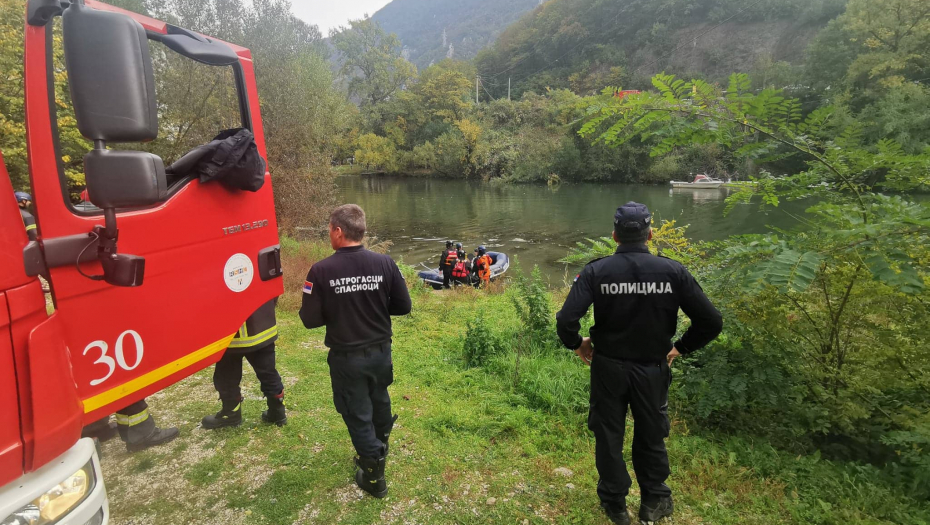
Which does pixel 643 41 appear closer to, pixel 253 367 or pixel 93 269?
pixel 253 367

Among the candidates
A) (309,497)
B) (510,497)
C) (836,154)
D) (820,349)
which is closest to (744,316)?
(820,349)

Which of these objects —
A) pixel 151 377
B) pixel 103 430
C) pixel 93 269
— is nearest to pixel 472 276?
pixel 103 430

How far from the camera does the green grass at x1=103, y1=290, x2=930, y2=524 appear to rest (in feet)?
9.38

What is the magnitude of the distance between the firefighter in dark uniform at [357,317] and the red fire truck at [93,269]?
64 centimetres

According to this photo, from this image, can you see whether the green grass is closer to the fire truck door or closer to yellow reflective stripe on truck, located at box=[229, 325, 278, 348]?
yellow reflective stripe on truck, located at box=[229, 325, 278, 348]

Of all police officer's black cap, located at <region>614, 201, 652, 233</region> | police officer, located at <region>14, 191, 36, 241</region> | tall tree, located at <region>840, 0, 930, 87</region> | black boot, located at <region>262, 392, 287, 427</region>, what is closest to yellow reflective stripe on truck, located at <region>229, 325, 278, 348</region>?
black boot, located at <region>262, 392, 287, 427</region>

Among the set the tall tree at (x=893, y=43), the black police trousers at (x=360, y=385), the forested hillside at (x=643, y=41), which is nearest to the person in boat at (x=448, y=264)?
the black police trousers at (x=360, y=385)

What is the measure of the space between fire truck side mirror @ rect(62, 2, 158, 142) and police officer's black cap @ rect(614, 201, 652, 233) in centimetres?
236

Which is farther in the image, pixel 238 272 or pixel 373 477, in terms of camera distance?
pixel 373 477

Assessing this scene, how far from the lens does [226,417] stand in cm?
383

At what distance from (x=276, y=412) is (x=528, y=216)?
85.1 feet

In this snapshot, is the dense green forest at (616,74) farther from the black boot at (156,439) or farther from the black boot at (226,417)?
the black boot at (156,439)

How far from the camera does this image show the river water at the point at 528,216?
20453 millimetres

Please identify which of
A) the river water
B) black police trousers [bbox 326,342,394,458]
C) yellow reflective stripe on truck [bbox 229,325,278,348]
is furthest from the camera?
the river water
